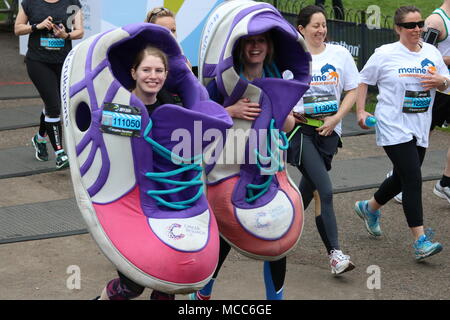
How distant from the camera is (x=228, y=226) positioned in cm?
506

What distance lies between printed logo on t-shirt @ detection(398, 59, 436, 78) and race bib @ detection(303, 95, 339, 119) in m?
0.62

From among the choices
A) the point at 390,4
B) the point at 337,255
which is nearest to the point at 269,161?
the point at 337,255

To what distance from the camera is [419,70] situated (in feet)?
21.3

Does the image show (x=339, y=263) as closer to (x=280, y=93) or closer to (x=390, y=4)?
(x=280, y=93)

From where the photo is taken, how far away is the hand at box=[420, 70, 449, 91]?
648 centimetres

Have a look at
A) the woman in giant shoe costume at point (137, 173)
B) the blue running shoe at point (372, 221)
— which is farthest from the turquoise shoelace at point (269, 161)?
the blue running shoe at point (372, 221)

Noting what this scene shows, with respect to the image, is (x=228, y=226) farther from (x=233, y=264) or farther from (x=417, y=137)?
(x=417, y=137)

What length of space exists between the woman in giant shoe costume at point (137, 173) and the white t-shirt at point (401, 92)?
2.33 meters

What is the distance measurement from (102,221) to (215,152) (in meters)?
0.92

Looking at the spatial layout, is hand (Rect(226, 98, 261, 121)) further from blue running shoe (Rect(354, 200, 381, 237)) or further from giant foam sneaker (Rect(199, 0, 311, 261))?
blue running shoe (Rect(354, 200, 381, 237))

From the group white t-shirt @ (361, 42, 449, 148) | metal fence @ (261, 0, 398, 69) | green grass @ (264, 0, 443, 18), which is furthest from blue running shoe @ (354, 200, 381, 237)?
green grass @ (264, 0, 443, 18)

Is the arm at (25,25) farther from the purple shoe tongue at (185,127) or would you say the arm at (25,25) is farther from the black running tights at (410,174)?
the purple shoe tongue at (185,127)

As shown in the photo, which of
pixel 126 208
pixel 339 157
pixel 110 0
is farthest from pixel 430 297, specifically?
pixel 110 0
